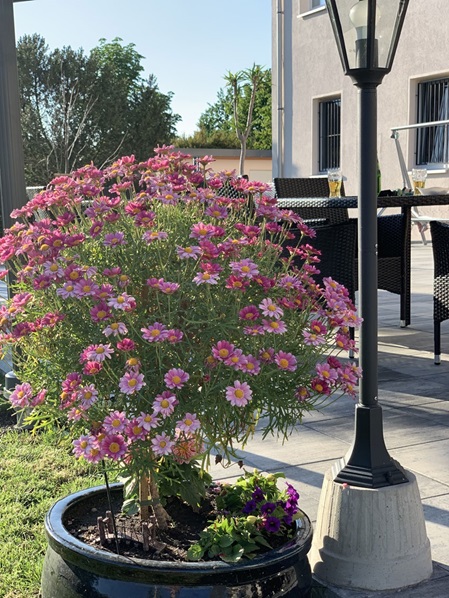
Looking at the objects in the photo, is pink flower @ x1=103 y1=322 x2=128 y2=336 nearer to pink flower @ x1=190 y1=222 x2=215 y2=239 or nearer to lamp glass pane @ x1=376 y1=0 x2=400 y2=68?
pink flower @ x1=190 y1=222 x2=215 y2=239

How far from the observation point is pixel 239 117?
42.7 m

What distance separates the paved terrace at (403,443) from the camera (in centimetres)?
245

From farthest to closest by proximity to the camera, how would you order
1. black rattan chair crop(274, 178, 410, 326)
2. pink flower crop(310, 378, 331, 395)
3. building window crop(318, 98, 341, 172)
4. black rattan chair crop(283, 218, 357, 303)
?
building window crop(318, 98, 341, 172), black rattan chair crop(274, 178, 410, 326), black rattan chair crop(283, 218, 357, 303), pink flower crop(310, 378, 331, 395)

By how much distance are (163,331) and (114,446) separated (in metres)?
0.28

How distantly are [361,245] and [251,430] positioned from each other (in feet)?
2.04

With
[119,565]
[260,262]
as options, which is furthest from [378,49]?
[119,565]

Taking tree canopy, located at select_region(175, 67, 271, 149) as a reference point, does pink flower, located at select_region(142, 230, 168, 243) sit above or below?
below

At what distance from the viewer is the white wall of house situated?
1261cm

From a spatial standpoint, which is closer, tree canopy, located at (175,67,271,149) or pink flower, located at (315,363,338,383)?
pink flower, located at (315,363,338,383)

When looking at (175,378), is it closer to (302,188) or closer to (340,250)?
(340,250)

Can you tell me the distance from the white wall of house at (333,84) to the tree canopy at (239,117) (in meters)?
6.42

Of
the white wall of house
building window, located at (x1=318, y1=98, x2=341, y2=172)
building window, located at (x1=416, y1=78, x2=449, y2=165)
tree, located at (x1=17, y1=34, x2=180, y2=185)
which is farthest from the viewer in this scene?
tree, located at (x1=17, y1=34, x2=180, y2=185)

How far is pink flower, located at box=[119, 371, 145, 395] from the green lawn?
0.80 m

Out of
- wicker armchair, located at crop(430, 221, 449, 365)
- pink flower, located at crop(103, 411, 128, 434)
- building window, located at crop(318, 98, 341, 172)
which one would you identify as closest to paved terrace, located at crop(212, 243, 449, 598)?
wicker armchair, located at crop(430, 221, 449, 365)
